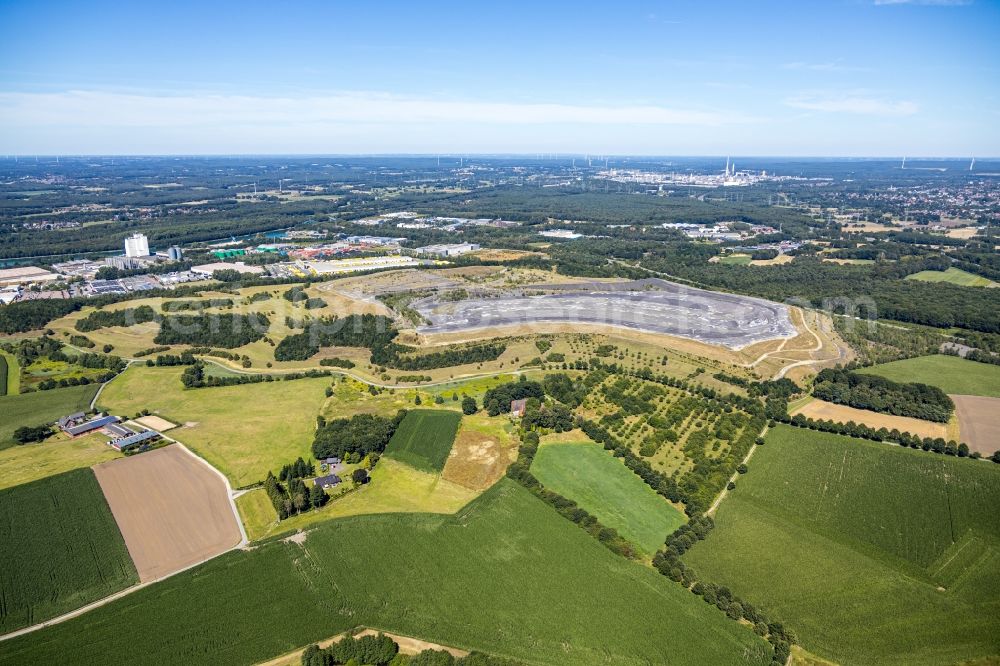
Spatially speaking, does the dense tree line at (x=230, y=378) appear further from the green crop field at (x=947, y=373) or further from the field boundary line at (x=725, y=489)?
the green crop field at (x=947, y=373)

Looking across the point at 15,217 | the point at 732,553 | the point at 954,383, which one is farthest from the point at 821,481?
the point at 15,217

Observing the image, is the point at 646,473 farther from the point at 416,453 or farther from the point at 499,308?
the point at 499,308

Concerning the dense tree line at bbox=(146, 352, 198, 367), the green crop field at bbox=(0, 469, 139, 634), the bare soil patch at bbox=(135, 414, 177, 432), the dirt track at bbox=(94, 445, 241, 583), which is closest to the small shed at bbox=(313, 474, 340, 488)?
the dirt track at bbox=(94, 445, 241, 583)

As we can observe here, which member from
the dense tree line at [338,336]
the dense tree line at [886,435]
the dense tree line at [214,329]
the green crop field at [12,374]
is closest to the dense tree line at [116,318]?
the dense tree line at [214,329]

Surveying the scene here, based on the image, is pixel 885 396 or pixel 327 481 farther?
pixel 885 396

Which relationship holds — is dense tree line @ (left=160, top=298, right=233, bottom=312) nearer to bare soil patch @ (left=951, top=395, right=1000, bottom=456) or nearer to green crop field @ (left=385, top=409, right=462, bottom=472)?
green crop field @ (left=385, top=409, right=462, bottom=472)

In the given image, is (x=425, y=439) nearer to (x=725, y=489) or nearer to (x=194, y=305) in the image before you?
(x=725, y=489)

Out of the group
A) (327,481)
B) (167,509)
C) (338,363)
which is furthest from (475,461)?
(338,363)
